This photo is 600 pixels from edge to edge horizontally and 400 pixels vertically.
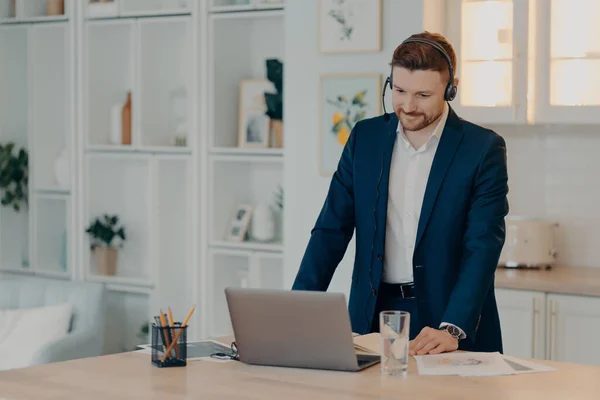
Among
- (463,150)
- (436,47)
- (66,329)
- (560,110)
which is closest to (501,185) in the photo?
(463,150)

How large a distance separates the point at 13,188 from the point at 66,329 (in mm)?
1509

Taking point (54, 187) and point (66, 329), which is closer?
point (66, 329)

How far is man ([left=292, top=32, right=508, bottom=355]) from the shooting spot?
8.89 ft

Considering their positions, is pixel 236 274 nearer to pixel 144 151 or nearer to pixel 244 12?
pixel 144 151

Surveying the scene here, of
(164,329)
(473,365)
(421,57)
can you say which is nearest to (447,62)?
(421,57)

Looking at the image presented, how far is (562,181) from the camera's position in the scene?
456cm

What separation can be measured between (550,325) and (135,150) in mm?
2448

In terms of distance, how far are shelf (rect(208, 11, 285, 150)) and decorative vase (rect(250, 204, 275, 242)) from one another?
0.32m

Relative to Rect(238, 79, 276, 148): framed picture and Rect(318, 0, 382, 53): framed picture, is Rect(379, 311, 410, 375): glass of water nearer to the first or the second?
Rect(318, 0, 382, 53): framed picture

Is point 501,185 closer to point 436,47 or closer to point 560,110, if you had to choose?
point 436,47

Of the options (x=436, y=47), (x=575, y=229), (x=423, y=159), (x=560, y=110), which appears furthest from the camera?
(x=575, y=229)

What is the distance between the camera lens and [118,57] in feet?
18.6

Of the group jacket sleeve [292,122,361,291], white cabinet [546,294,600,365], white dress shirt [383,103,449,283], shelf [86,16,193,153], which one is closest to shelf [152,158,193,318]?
shelf [86,16,193,153]

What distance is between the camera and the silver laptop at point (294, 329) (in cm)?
227
